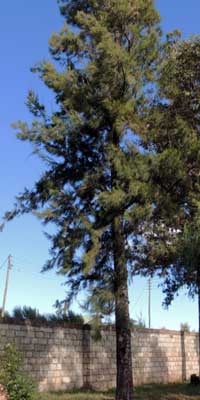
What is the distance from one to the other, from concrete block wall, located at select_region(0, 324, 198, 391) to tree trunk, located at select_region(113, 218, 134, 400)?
2.78 metres

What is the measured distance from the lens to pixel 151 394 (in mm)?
17891

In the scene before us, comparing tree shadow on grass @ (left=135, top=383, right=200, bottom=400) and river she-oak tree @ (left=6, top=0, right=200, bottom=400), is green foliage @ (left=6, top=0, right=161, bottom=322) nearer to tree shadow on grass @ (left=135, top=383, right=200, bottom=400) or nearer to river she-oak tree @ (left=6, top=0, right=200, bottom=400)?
river she-oak tree @ (left=6, top=0, right=200, bottom=400)

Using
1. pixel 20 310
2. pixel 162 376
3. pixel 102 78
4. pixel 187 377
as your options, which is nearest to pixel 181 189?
pixel 102 78

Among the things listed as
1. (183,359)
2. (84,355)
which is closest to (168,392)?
(84,355)

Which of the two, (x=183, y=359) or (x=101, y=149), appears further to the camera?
(x=183, y=359)

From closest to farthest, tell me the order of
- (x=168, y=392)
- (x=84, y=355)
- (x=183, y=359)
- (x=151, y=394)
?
(x=151, y=394), (x=84, y=355), (x=168, y=392), (x=183, y=359)

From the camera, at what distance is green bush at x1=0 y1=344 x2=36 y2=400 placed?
40.3ft

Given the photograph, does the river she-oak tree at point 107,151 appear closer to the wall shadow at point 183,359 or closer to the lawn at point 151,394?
the lawn at point 151,394

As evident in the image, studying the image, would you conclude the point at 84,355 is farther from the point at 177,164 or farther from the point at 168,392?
the point at 177,164

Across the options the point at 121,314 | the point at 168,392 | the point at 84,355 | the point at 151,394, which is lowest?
the point at 151,394

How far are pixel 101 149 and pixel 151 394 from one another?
7.69 metres

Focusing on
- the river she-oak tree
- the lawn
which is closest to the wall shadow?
the lawn

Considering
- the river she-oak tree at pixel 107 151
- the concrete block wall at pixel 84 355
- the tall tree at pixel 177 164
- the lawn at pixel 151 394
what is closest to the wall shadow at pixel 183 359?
the concrete block wall at pixel 84 355

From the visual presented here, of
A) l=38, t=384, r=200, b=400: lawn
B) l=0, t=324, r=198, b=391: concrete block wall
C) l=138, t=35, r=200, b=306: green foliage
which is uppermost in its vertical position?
l=138, t=35, r=200, b=306: green foliage
